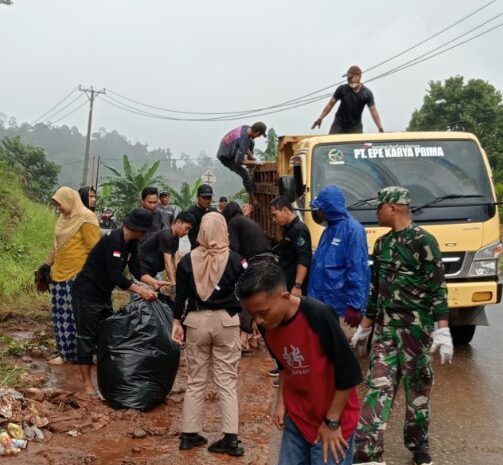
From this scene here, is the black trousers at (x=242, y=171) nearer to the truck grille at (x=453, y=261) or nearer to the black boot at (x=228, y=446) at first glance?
the truck grille at (x=453, y=261)

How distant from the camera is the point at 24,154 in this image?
37656 millimetres

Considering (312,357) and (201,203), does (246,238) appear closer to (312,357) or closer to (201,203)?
(201,203)

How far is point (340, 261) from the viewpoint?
208 inches

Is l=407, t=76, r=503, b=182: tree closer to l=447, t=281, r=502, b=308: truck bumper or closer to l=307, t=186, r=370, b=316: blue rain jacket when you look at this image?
l=447, t=281, r=502, b=308: truck bumper

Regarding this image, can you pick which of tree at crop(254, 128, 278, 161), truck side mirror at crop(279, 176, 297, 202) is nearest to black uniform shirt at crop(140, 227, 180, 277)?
truck side mirror at crop(279, 176, 297, 202)

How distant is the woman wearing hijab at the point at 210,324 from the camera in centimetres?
443

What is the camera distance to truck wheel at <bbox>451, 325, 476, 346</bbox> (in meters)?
7.70

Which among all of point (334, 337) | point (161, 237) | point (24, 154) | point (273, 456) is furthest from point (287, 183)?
point (24, 154)

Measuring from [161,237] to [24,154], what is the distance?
3312cm

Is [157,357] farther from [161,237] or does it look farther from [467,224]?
[467,224]

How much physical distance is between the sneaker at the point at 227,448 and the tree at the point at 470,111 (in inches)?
1279

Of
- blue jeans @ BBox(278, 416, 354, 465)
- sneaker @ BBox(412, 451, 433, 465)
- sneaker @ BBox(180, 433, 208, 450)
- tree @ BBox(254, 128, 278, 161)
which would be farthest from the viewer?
tree @ BBox(254, 128, 278, 161)

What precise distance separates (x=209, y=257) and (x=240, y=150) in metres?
5.39

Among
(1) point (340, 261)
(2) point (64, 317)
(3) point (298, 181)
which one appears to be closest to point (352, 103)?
(3) point (298, 181)
